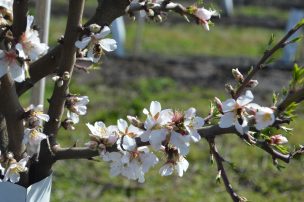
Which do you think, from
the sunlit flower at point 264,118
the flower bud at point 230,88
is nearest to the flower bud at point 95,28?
the flower bud at point 230,88

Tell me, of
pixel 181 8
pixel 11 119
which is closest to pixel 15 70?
pixel 11 119

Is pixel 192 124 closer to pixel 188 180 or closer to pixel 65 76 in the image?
pixel 65 76

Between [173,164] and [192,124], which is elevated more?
[192,124]

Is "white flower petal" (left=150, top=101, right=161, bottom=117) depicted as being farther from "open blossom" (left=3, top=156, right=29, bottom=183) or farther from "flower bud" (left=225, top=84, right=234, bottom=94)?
"open blossom" (left=3, top=156, right=29, bottom=183)

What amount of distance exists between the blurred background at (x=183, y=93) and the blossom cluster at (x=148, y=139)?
0.78 feet

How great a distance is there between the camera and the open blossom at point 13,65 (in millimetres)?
1621

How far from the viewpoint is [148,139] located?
5.44 feet

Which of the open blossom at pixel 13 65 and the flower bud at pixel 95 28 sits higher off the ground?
the flower bud at pixel 95 28

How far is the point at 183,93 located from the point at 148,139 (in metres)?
5.12

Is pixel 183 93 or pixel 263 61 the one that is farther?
pixel 183 93

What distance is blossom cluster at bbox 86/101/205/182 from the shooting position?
1.63m

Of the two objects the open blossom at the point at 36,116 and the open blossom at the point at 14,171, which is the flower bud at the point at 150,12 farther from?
the open blossom at the point at 14,171

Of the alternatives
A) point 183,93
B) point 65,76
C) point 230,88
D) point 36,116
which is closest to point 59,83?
point 65,76

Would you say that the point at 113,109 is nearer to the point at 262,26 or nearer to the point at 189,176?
the point at 189,176
